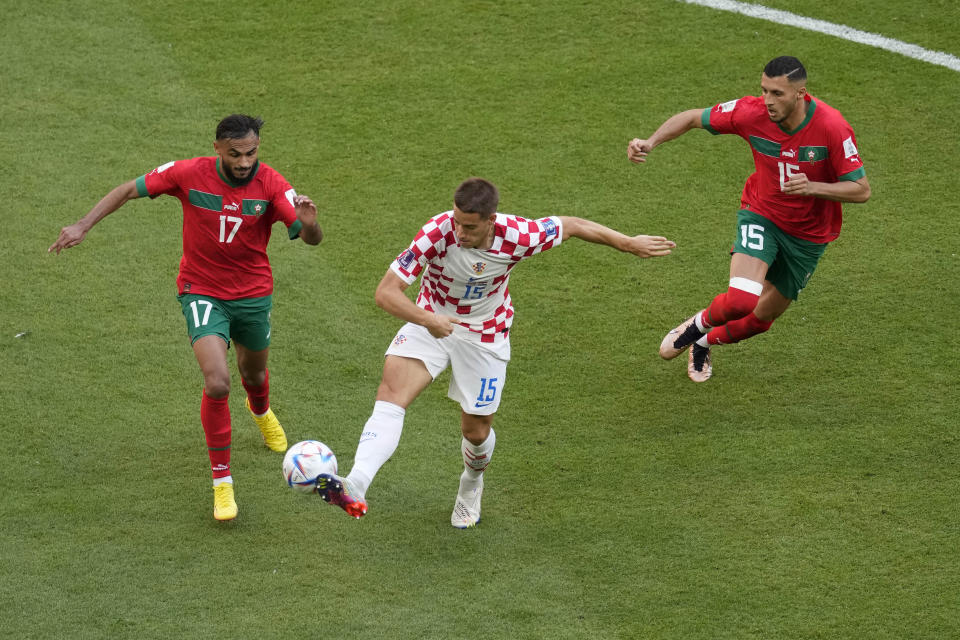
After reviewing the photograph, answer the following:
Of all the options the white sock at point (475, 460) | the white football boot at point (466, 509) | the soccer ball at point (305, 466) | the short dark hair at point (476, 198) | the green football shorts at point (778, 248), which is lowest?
the white football boot at point (466, 509)

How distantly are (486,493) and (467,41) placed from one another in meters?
5.64

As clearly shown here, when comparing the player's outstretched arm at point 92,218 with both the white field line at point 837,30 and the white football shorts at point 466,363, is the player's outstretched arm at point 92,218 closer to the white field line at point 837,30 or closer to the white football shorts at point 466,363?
the white football shorts at point 466,363

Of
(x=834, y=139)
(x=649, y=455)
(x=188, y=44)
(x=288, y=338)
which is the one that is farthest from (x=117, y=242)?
(x=834, y=139)

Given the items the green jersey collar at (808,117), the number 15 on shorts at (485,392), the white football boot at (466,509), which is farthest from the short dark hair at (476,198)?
the green jersey collar at (808,117)

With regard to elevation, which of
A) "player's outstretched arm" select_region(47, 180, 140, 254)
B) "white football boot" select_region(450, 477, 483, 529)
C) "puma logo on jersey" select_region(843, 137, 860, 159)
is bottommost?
"white football boot" select_region(450, 477, 483, 529)

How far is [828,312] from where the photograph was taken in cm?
823

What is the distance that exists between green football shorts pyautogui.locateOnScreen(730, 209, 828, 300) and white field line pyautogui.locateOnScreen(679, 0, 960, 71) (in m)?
4.46

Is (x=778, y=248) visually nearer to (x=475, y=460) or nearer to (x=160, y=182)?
(x=475, y=460)

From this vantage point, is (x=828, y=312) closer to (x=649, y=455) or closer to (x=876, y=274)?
(x=876, y=274)

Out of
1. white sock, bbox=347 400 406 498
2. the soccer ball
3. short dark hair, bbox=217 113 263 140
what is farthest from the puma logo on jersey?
the soccer ball

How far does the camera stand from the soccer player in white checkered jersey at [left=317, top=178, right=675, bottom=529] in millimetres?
5625

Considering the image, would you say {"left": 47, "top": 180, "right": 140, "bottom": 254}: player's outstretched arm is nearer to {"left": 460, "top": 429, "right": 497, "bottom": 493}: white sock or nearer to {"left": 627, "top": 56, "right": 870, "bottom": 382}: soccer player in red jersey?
{"left": 460, "top": 429, "right": 497, "bottom": 493}: white sock

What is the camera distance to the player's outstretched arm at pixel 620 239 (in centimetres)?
594

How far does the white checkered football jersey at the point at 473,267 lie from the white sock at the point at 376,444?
0.62 m
